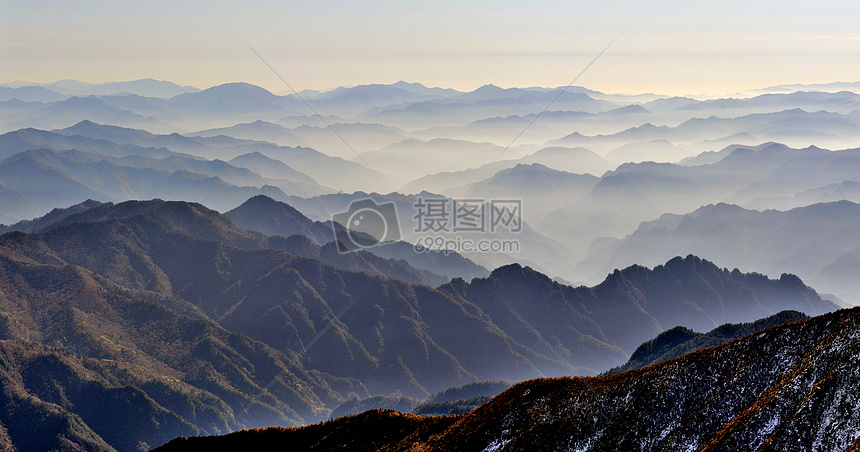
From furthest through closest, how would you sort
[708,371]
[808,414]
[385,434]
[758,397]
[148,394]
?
1. [148,394]
2. [385,434]
3. [708,371]
4. [758,397]
5. [808,414]

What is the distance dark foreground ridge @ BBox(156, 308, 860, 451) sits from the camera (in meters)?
30.4

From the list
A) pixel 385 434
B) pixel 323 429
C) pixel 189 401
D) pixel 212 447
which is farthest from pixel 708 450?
pixel 189 401

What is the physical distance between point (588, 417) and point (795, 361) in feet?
38.6

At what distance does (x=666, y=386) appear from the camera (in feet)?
126

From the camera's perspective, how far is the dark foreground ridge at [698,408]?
3041 cm

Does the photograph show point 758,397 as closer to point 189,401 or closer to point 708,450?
point 708,450

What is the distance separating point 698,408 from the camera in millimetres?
36469

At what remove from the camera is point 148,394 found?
615ft

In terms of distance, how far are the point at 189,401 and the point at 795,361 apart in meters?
187

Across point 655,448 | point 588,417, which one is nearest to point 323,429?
point 588,417

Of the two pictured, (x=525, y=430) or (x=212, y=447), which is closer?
(x=525, y=430)

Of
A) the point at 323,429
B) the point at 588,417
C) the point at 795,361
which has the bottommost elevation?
the point at 323,429

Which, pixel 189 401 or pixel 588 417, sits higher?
pixel 588 417

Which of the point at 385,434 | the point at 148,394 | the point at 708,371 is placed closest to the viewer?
the point at 708,371
